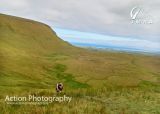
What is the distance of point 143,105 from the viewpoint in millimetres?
22688

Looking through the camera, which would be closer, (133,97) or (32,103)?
(32,103)

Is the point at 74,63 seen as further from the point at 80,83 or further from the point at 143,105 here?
the point at 143,105

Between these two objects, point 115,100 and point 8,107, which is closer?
point 8,107

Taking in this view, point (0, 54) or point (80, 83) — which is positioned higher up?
point (0, 54)

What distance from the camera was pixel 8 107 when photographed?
19.3 meters

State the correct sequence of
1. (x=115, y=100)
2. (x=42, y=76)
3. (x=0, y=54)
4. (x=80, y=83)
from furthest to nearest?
1. (x=0, y=54)
2. (x=42, y=76)
3. (x=80, y=83)
4. (x=115, y=100)

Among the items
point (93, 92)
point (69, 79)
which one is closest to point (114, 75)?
point (69, 79)

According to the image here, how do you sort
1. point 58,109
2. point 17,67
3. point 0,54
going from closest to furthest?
1. point 58,109
2. point 17,67
3. point 0,54

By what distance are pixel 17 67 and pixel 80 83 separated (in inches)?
1407

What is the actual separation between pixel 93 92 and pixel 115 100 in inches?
169

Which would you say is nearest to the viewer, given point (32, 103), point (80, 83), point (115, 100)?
point (32, 103)

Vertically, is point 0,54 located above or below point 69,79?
above

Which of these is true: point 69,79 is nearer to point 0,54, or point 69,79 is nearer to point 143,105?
point 0,54

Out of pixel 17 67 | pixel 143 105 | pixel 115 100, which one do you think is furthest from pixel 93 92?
pixel 17 67
